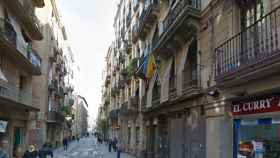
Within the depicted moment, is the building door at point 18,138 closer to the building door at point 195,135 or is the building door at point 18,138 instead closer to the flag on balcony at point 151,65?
the flag on balcony at point 151,65

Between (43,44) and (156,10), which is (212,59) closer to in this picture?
(156,10)

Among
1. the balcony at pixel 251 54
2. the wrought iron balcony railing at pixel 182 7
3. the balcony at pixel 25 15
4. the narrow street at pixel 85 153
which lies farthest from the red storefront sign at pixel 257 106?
the narrow street at pixel 85 153

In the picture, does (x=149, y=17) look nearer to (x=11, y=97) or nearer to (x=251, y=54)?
(x=11, y=97)

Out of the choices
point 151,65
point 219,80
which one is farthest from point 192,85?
point 151,65

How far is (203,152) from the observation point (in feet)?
45.3

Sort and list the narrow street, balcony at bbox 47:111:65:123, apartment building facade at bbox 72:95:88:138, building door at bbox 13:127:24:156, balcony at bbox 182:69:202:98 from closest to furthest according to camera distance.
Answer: balcony at bbox 182:69:202:98, building door at bbox 13:127:24:156, the narrow street, balcony at bbox 47:111:65:123, apartment building facade at bbox 72:95:88:138

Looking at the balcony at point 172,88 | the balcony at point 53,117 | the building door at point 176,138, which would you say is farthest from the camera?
the balcony at point 53,117

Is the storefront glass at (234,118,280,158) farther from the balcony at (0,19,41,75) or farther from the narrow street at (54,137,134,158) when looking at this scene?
the narrow street at (54,137,134,158)

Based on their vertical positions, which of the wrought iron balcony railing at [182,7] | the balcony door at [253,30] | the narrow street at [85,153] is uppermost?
the wrought iron balcony railing at [182,7]

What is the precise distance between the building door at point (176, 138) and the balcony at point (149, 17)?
858 cm

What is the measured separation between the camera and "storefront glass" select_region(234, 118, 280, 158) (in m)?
9.22

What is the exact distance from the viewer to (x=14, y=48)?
20.9 metres

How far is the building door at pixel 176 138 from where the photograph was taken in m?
17.3

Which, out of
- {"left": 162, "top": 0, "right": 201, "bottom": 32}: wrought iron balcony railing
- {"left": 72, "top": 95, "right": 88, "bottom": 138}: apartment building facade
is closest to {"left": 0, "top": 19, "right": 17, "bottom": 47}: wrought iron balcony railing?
{"left": 162, "top": 0, "right": 201, "bottom": 32}: wrought iron balcony railing
